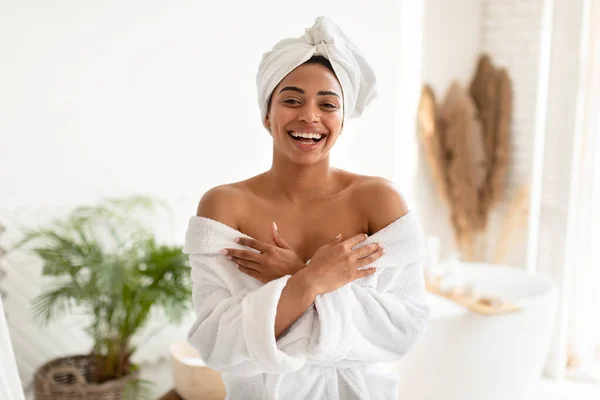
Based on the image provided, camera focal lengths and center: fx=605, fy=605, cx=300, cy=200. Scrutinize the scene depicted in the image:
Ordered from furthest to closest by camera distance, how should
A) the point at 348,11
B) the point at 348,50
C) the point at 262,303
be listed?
the point at 348,11
the point at 348,50
the point at 262,303

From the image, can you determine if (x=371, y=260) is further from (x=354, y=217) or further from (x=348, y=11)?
(x=348, y=11)

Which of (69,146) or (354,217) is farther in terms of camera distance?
(69,146)

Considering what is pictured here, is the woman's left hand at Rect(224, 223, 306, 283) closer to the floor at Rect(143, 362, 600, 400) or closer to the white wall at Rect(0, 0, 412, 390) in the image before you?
the white wall at Rect(0, 0, 412, 390)

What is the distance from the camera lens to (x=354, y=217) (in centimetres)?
138

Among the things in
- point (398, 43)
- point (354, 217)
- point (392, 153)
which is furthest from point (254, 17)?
point (354, 217)

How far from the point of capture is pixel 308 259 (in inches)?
53.6

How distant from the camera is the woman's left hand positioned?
1260 mm

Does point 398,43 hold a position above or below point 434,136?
above

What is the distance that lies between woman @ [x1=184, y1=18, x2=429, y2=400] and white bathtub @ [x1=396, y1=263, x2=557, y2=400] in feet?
4.64

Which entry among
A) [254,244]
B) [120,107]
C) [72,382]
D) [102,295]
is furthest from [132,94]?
[254,244]

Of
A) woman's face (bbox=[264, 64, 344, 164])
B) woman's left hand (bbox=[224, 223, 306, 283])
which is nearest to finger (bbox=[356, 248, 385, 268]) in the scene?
woman's left hand (bbox=[224, 223, 306, 283])

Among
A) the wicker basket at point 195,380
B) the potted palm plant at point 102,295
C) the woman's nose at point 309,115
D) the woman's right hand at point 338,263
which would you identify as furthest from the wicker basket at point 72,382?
the woman's nose at point 309,115

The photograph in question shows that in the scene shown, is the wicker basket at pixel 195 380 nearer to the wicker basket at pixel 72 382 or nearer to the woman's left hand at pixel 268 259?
the wicker basket at pixel 72 382

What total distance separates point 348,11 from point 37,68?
173 cm
